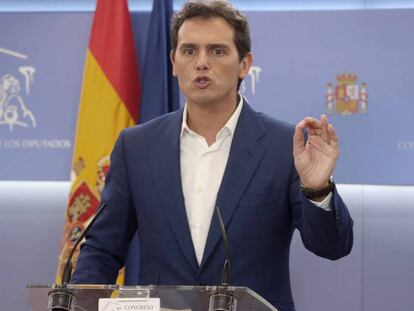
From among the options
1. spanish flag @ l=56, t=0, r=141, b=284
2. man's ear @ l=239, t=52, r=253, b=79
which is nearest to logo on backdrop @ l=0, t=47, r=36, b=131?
spanish flag @ l=56, t=0, r=141, b=284

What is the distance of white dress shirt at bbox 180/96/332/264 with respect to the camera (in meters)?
2.77

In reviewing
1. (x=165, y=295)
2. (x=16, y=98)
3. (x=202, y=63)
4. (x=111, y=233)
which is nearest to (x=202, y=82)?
(x=202, y=63)

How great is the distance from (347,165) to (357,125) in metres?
0.24

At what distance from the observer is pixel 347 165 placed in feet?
16.2

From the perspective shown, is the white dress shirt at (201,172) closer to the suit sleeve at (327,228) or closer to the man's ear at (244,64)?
the man's ear at (244,64)

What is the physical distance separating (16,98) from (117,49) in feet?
2.36

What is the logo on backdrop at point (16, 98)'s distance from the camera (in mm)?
5238

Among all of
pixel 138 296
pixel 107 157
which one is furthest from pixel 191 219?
pixel 107 157

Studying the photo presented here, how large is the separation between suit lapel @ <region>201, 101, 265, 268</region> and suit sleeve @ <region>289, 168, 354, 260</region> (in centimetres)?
25

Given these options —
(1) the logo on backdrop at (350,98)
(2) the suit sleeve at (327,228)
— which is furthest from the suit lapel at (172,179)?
(1) the logo on backdrop at (350,98)

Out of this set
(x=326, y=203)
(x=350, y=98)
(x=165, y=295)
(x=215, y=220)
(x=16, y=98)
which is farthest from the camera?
(x=16, y=98)

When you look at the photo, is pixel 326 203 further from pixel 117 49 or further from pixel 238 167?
pixel 117 49

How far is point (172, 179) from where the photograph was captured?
285 centimetres

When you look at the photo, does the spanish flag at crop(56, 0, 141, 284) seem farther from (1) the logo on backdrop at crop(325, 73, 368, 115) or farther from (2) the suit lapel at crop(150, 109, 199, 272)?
(2) the suit lapel at crop(150, 109, 199, 272)
